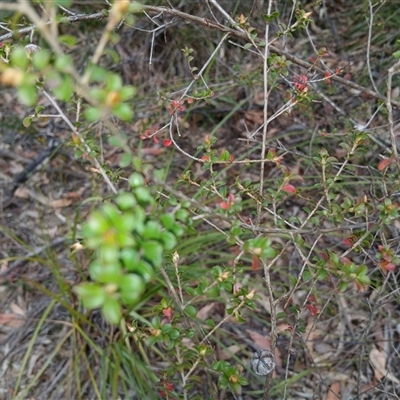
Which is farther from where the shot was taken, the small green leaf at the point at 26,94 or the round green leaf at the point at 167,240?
the round green leaf at the point at 167,240

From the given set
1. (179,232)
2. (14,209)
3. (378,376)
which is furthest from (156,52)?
(179,232)

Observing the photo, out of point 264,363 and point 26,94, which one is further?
point 264,363

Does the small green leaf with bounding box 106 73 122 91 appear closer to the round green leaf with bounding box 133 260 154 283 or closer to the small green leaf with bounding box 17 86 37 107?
the small green leaf with bounding box 17 86 37 107

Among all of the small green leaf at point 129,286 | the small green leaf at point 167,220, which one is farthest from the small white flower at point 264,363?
the small green leaf at point 129,286

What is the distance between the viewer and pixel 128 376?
1672mm

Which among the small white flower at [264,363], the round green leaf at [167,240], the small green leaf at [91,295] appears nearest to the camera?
the small green leaf at [91,295]

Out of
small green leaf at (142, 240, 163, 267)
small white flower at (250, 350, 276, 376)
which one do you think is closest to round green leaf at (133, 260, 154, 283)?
small green leaf at (142, 240, 163, 267)

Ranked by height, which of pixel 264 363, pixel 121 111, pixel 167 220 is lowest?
pixel 264 363

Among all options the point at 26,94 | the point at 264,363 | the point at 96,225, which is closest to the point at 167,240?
the point at 96,225

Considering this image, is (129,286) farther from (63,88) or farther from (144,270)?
(63,88)

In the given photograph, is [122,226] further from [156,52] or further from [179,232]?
[156,52]

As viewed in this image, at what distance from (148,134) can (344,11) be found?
173 centimetres

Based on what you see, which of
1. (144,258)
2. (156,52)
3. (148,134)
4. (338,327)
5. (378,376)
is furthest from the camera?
(156,52)

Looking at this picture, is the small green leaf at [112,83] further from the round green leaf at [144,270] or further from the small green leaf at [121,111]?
the round green leaf at [144,270]
